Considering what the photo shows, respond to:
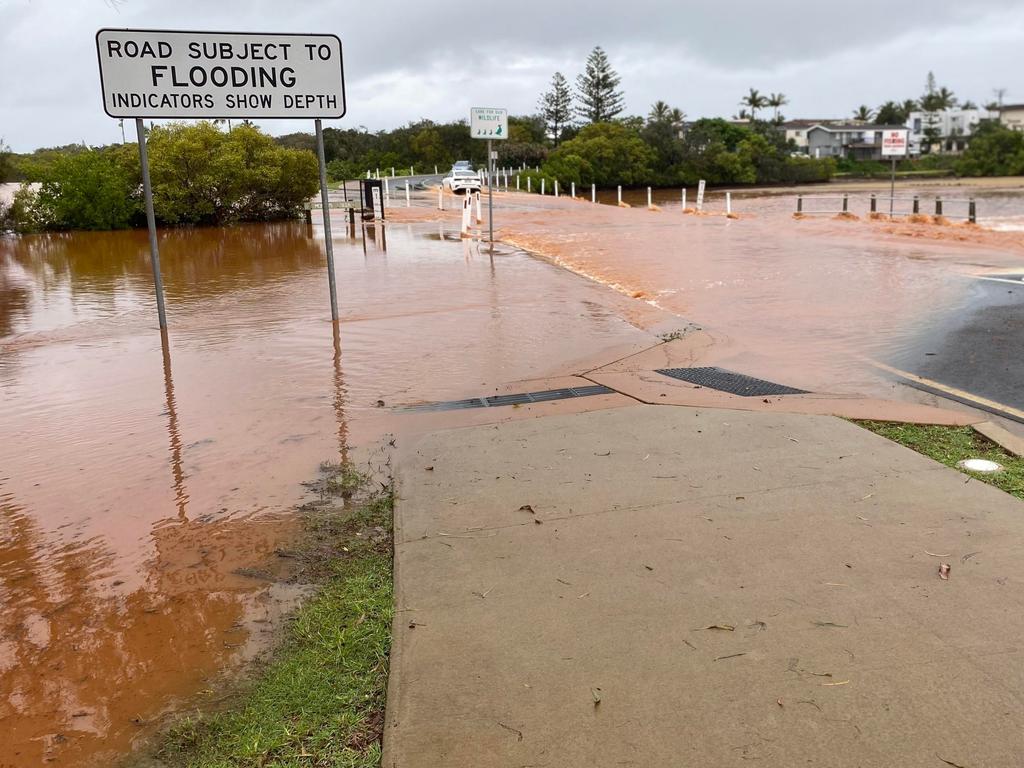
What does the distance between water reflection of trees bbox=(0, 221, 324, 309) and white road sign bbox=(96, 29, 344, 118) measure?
4.94m

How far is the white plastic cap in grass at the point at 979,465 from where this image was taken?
4.93 m

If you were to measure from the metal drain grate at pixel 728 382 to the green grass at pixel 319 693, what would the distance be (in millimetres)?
3938

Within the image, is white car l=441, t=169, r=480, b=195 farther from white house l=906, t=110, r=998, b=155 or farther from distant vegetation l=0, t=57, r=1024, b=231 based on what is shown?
white house l=906, t=110, r=998, b=155

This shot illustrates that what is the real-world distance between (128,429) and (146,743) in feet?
13.1

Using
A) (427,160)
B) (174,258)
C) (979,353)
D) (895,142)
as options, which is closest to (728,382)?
(979,353)

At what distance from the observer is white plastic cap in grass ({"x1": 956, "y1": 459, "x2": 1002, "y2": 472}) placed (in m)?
4.93

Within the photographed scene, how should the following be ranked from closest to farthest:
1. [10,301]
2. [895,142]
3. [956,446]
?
[956,446] < [10,301] < [895,142]

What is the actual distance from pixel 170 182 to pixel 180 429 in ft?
75.3

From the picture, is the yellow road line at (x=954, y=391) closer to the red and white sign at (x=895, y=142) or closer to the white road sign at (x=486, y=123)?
the white road sign at (x=486, y=123)

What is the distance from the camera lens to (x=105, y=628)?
361 centimetres

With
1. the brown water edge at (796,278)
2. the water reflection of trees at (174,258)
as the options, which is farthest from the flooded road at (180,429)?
the brown water edge at (796,278)

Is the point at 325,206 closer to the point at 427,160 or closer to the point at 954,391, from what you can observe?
the point at 954,391

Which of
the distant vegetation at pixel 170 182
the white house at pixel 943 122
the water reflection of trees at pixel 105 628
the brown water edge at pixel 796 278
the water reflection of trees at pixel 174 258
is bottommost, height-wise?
the water reflection of trees at pixel 105 628

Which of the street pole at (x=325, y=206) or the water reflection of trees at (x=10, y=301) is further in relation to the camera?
the water reflection of trees at (x=10, y=301)
